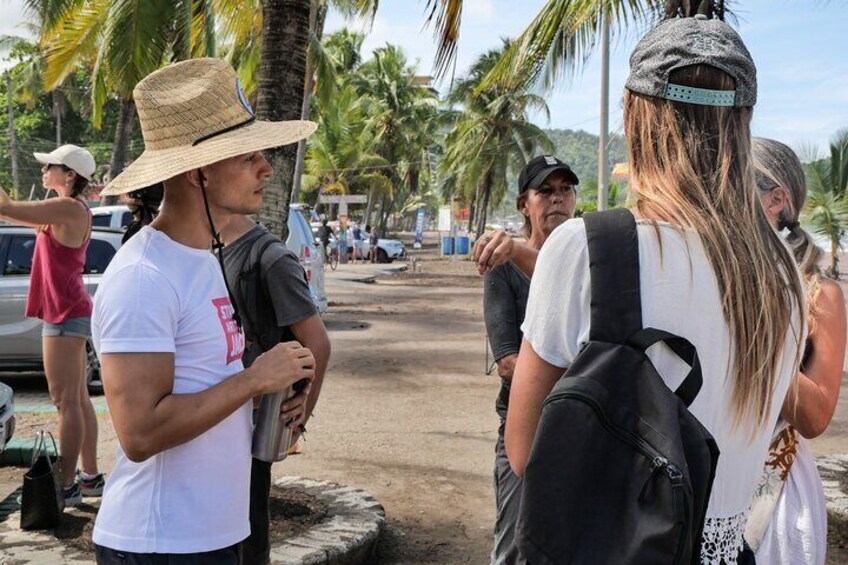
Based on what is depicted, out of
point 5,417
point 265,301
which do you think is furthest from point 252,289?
point 5,417

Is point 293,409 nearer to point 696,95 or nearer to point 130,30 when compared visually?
point 696,95

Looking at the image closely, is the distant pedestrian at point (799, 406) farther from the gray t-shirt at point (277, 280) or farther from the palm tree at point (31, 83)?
the palm tree at point (31, 83)

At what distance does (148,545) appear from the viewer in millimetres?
1991

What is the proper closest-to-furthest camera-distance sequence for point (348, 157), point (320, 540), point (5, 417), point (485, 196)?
point (320, 540) < point (5, 417) < point (485, 196) < point (348, 157)

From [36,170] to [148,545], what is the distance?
65.7 metres

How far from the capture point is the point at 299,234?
1371 cm

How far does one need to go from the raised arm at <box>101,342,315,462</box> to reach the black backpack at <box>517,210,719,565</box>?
827mm

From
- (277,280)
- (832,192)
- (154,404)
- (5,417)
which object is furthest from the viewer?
(832,192)

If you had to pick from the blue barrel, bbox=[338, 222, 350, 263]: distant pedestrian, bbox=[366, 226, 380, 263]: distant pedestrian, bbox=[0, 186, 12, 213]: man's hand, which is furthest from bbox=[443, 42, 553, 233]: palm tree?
bbox=[0, 186, 12, 213]: man's hand

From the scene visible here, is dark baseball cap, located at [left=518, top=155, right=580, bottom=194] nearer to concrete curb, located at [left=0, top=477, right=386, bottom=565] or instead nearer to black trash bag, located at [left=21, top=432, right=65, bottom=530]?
concrete curb, located at [left=0, top=477, right=386, bottom=565]

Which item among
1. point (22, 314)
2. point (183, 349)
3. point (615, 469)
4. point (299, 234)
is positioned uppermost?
point (299, 234)

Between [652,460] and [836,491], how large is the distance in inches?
178

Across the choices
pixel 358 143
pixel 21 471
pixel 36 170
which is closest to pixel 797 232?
pixel 21 471

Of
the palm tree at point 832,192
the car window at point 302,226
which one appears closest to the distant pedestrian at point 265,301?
the car window at point 302,226
